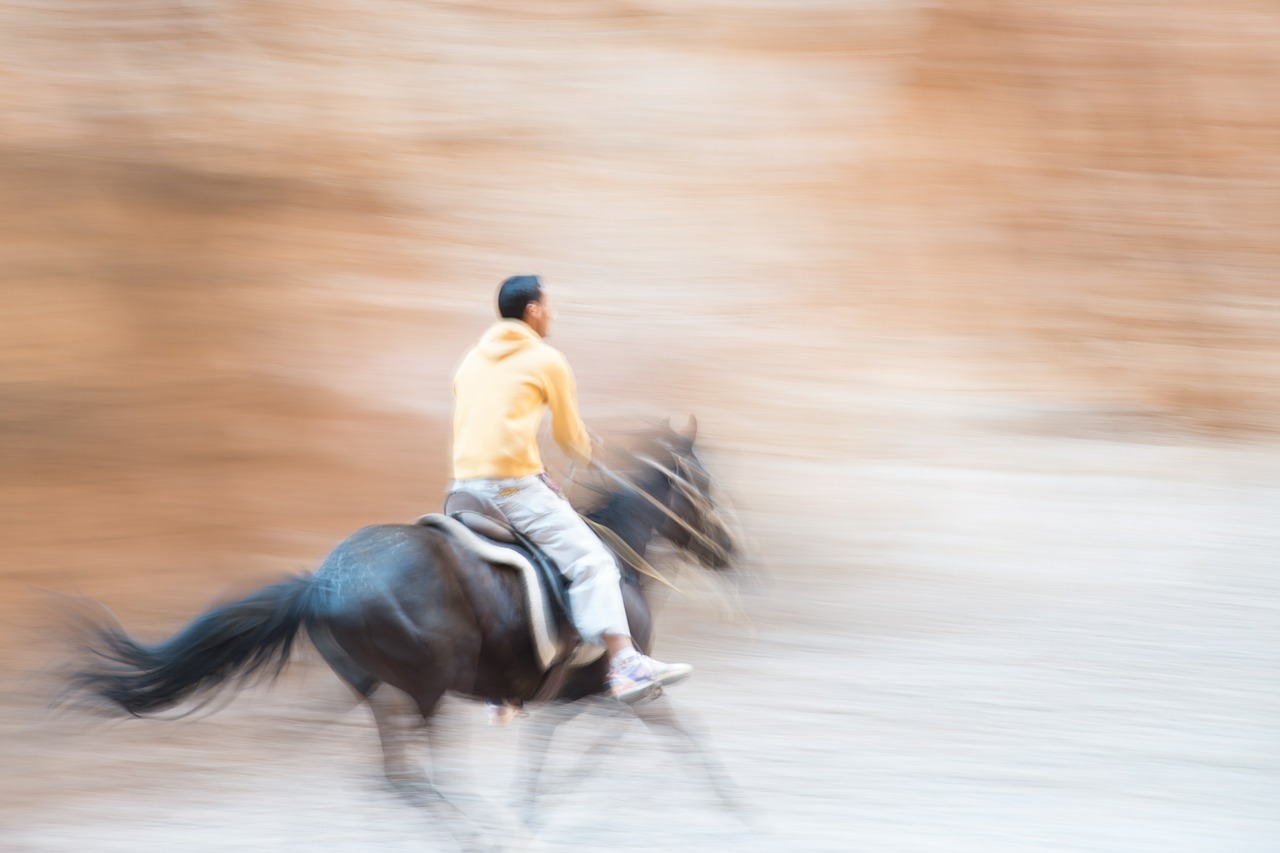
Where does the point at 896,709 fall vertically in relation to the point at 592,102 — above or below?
below

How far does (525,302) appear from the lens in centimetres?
506

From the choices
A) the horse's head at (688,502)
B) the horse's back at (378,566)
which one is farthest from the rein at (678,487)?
the horse's back at (378,566)

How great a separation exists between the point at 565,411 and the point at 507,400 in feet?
0.78

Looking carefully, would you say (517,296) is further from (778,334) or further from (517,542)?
(778,334)

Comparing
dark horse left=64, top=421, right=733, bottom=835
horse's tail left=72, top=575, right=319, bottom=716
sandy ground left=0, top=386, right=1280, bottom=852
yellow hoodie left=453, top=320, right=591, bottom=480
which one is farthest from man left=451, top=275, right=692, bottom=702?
sandy ground left=0, top=386, right=1280, bottom=852

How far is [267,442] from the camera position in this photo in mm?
10766

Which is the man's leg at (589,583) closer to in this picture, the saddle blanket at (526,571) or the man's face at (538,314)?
the saddle blanket at (526,571)

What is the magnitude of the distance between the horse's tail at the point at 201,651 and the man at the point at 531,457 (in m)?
0.77

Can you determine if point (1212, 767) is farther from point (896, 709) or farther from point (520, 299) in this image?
point (520, 299)

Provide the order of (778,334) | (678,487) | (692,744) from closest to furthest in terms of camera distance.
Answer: (678,487)
(692,744)
(778,334)

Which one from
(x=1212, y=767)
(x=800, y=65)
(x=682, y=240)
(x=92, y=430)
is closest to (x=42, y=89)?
(x=92, y=430)

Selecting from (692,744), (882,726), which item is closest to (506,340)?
(692,744)

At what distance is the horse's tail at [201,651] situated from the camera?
4711 millimetres

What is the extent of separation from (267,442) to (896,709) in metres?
5.63
